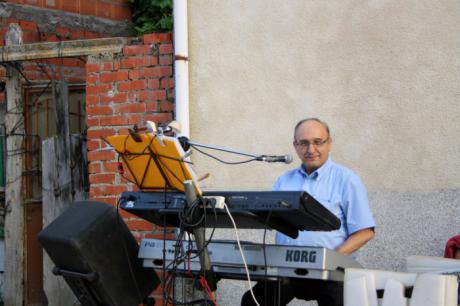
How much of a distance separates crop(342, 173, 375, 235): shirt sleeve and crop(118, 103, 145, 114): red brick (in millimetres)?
2511

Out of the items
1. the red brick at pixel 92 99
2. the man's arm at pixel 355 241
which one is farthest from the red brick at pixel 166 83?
the man's arm at pixel 355 241

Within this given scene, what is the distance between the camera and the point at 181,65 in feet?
19.2

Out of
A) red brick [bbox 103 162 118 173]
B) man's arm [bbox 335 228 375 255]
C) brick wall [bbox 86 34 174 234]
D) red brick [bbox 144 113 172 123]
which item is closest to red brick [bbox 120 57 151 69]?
brick wall [bbox 86 34 174 234]

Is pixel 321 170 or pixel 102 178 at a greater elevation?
pixel 321 170

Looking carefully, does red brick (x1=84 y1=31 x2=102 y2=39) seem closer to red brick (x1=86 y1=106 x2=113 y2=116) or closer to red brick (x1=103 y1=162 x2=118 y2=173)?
red brick (x1=86 y1=106 x2=113 y2=116)

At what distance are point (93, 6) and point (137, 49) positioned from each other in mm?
2398

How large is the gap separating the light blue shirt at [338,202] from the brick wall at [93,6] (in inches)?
182

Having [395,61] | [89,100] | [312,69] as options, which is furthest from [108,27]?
[395,61]

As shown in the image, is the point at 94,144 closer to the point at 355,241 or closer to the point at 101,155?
the point at 101,155

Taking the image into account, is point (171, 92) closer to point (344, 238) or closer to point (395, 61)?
point (395, 61)

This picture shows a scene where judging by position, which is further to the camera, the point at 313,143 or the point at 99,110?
the point at 99,110

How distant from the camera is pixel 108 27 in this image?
A: 8.38 meters

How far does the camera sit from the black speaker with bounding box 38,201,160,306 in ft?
12.4

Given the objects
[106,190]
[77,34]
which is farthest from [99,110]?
[77,34]
